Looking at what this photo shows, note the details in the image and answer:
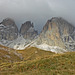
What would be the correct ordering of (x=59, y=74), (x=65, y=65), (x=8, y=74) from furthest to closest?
(x=65, y=65)
(x=8, y=74)
(x=59, y=74)

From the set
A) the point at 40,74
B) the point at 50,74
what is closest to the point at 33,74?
the point at 40,74

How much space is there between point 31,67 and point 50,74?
20.7 feet

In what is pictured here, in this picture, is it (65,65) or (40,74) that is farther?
(65,65)

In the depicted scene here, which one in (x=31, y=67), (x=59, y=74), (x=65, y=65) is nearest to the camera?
(x=59, y=74)

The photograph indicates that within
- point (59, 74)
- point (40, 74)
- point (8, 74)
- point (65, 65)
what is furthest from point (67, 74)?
point (8, 74)

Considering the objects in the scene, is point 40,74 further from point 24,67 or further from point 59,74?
point 24,67

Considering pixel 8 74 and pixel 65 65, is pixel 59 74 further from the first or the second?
pixel 8 74

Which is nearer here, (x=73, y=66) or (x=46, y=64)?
(x=73, y=66)

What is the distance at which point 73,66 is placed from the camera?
18.9 metres

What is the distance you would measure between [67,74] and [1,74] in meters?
8.95

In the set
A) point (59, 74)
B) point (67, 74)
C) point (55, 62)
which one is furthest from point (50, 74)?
point (55, 62)

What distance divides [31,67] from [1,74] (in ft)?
16.8

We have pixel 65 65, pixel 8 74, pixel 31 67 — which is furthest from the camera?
pixel 31 67

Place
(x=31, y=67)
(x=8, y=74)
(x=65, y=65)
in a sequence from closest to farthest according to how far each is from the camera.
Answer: (x=8, y=74)
(x=65, y=65)
(x=31, y=67)
